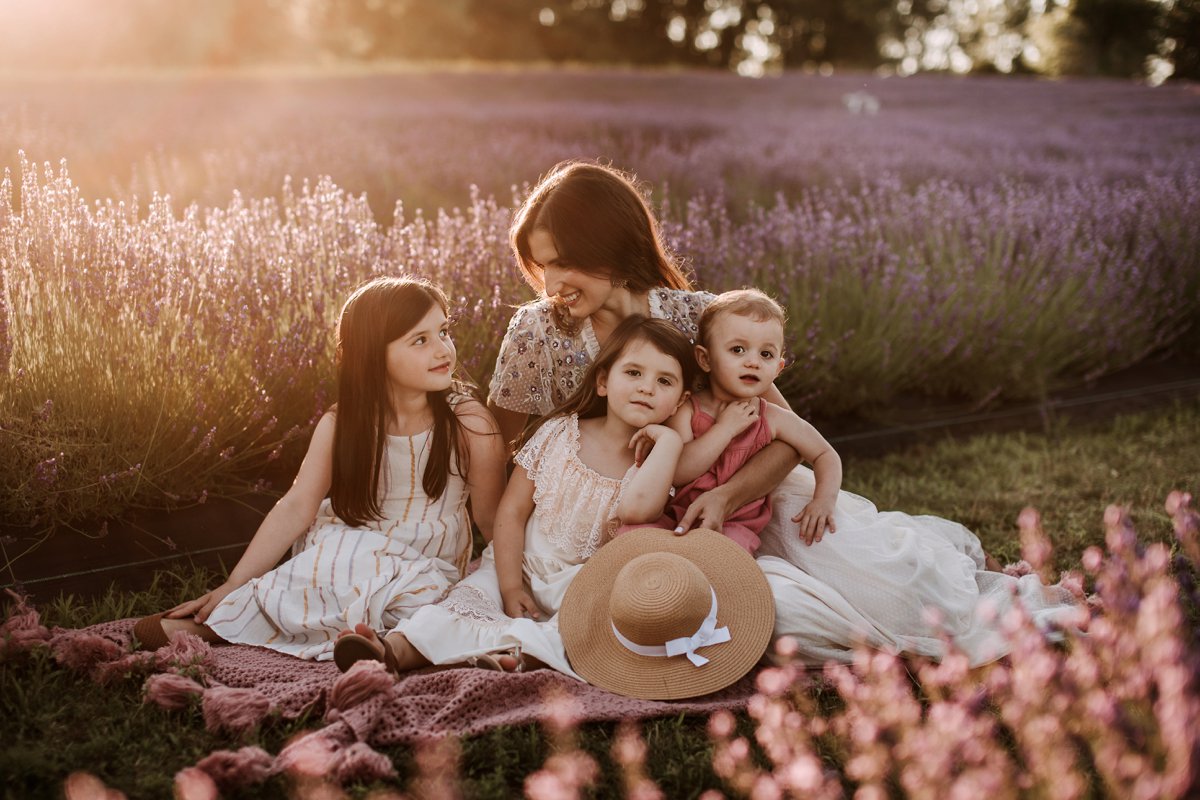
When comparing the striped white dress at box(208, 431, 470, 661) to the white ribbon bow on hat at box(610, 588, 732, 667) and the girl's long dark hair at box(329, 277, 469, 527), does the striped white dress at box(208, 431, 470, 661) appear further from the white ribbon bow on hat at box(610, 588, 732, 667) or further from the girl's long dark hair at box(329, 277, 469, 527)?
the white ribbon bow on hat at box(610, 588, 732, 667)

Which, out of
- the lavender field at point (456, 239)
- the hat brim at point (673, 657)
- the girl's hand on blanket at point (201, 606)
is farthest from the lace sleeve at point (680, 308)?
the girl's hand on blanket at point (201, 606)

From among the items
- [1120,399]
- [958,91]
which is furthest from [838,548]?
[958,91]

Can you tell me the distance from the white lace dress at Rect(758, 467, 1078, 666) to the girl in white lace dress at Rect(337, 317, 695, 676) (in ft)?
1.27

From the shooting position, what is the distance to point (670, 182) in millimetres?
6141

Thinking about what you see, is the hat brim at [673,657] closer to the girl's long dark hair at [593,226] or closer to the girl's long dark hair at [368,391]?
the girl's long dark hair at [368,391]

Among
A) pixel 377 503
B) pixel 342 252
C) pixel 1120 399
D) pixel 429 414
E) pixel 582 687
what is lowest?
pixel 1120 399

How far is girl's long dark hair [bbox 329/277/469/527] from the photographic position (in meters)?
2.59

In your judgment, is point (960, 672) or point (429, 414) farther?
point (429, 414)

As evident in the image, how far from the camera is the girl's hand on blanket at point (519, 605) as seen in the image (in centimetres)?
257

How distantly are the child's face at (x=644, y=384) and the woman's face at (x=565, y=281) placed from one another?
27cm

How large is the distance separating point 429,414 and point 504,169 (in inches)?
137

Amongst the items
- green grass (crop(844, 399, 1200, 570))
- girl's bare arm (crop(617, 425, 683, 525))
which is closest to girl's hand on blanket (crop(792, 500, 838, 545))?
girl's bare arm (crop(617, 425, 683, 525))

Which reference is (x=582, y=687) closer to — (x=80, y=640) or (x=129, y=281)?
(x=80, y=640)

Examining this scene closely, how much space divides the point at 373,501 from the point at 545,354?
0.63 m
